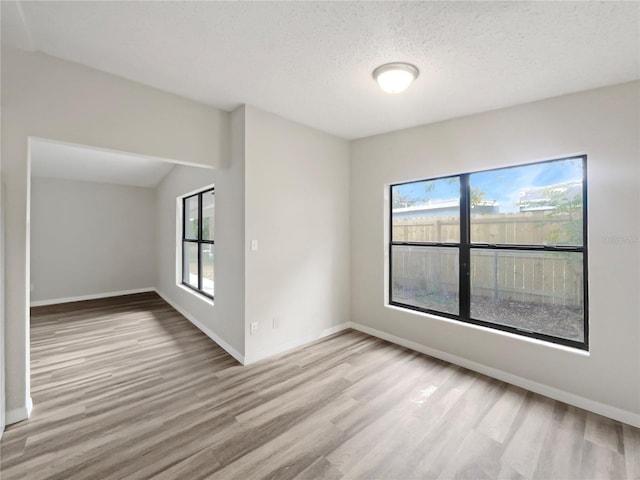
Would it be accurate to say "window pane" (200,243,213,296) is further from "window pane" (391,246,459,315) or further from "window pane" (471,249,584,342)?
"window pane" (471,249,584,342)

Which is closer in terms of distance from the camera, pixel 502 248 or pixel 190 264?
pixel 502 248

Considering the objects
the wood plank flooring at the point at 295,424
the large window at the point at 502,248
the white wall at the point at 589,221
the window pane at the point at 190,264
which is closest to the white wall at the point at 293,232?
the wood plank flooring at the point at 295,424

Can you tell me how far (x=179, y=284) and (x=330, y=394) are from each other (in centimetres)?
358

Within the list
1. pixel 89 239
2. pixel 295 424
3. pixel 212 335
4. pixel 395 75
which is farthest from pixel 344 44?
pixel 89 239

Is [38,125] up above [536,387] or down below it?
above

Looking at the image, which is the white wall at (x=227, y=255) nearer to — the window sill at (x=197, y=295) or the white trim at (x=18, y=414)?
the window sill at (x=197, y=295)

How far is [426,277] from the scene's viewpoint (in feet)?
10.9

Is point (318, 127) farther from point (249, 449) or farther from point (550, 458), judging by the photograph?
point (550, 458)

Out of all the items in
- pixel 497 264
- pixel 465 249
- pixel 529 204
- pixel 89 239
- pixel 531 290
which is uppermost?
pixel 529 204

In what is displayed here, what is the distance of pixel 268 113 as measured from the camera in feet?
9.90

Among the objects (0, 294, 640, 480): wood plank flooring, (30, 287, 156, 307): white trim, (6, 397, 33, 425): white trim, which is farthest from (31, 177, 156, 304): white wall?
(6, 397, 33, 425): white trim

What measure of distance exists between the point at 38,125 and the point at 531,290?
4392mm

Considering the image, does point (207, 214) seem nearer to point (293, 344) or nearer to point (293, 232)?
point (293, 232)

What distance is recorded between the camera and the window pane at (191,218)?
4580 millimetres
